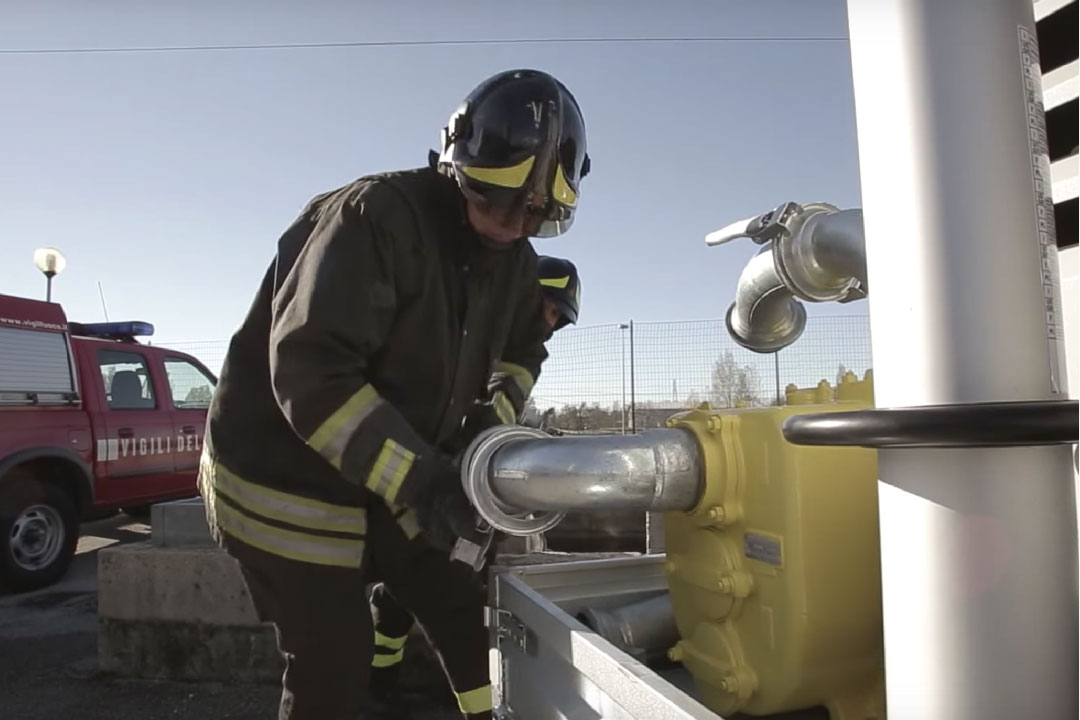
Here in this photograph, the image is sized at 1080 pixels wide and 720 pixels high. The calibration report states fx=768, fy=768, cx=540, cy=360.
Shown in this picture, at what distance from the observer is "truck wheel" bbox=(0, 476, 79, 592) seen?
5.25 m

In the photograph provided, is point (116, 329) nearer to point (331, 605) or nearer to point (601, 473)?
point (331, 605)

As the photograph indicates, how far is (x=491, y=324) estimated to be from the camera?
232cm

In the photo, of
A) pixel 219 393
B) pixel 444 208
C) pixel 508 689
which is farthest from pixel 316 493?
pixel 444 208

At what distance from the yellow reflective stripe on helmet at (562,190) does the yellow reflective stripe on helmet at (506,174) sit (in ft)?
0.30

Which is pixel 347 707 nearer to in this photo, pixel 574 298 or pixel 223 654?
pixel 223 654

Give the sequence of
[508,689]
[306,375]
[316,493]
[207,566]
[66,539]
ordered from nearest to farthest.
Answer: [306,375] → [508,689] → [316,493] → [207,566] → [66,539]

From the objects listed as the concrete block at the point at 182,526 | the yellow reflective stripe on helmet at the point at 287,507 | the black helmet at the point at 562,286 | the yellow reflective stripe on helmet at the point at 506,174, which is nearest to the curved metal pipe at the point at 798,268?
the yellow reflective stripe on helmet at the point at 506,174

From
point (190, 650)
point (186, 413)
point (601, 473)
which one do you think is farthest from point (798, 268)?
point (186, 413)

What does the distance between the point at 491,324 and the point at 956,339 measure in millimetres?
1780

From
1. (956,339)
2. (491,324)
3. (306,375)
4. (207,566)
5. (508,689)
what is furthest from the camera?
(207,566)

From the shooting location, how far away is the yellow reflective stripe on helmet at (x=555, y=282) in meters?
3.41

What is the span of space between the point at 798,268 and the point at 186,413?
6.52m

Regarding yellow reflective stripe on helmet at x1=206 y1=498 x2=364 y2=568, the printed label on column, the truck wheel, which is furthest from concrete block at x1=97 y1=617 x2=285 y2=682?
the printed label on column

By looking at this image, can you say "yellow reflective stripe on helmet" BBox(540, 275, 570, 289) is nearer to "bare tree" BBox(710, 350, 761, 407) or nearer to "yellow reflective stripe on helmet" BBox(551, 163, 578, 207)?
"yellow reflective stripe on helmet" BBox(551, 163, 578, 207)
